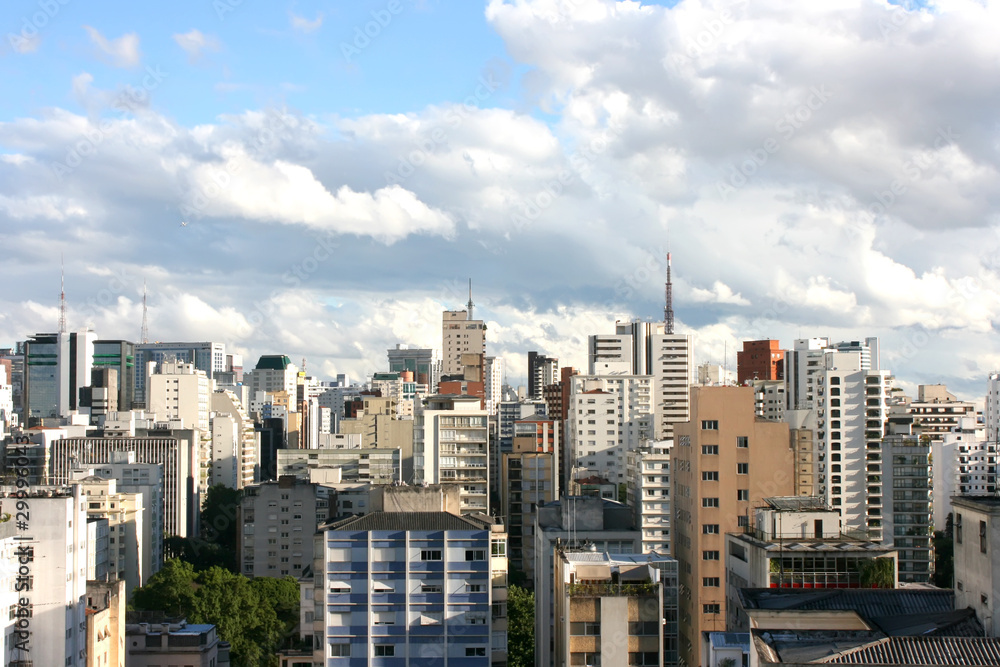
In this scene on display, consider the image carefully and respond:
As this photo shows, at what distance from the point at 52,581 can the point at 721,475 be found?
29.9m

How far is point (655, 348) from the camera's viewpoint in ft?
552

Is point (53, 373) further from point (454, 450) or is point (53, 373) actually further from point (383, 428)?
point (454, 450)

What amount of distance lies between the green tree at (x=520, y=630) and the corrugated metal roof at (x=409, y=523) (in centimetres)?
1111

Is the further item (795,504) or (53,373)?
(53,373)

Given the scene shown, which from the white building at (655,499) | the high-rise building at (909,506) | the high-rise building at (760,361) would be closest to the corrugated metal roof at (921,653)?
the white building at (655,499)

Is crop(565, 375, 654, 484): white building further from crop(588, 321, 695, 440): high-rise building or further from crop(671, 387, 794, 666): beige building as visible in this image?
crop(671, 387, 794, 666): beige building

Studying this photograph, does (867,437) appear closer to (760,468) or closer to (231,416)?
(760,468)

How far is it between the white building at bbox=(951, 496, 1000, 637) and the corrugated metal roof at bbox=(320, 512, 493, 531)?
2102cm

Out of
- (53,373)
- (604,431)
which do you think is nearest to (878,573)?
(604,431)

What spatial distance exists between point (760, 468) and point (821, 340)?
92.8 metres

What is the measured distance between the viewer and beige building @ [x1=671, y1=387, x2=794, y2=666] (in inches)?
1983

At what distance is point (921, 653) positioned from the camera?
21734 millimetres

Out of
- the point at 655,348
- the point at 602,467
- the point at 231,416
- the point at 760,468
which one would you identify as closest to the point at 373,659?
the point at 760,468

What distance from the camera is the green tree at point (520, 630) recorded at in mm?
54125
